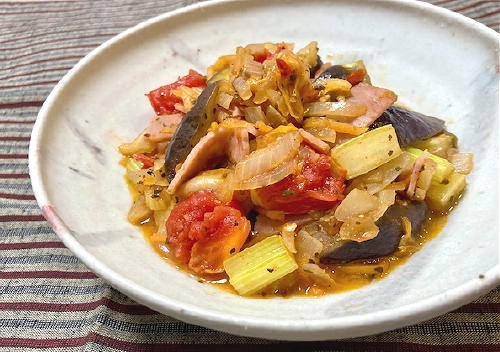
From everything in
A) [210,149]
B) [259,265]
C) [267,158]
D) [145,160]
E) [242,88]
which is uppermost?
[242,88]

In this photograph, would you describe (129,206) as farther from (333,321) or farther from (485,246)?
(485,246)

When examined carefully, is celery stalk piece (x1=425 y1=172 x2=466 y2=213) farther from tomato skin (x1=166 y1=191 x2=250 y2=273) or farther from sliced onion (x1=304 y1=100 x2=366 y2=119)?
tomato skin (x1=166 y1=191 x2=250 y2=273)

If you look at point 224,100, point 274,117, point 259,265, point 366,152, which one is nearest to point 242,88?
point 224,100

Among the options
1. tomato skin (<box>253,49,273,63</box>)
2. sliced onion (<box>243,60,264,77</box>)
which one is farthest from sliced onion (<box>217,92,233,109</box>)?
tomato skin (<box>253,49,273,63</box>)

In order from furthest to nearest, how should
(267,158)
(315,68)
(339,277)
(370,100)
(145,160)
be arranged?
(315,68) < (145,160) < (370,100) < (267,158) < (339,277)

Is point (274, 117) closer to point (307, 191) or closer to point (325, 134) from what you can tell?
point (325, 134)

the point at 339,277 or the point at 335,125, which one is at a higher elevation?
the point at 335,125

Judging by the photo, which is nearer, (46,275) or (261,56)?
(46,275)
